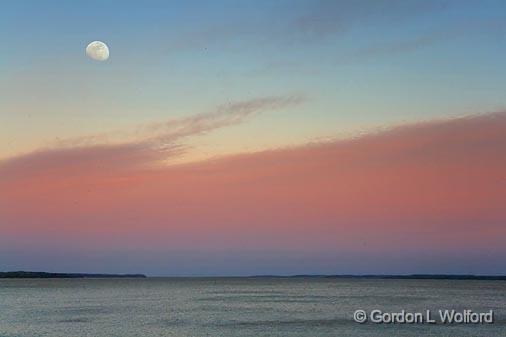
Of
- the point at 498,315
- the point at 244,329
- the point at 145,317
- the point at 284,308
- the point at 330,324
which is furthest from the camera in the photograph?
the point at 284,308

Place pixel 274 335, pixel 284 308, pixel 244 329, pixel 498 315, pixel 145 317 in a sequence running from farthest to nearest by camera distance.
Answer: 1. pixel 284 308
2. pixel 498 315
3. pixel 145 317
4. pixel 244 329
5. pixel 274 335

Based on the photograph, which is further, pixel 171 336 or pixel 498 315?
pixel 498 315

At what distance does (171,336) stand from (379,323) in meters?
21.1

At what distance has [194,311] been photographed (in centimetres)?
8125

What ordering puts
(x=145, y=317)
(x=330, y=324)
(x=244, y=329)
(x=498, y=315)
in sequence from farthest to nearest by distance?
1. (x=498, y=315)
2. (x=145, y=317)
3. (x=330, y=324)
4. (x=244, y=329)

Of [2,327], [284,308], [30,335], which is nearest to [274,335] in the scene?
[30,335]

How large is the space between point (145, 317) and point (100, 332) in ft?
50.8

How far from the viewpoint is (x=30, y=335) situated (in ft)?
181

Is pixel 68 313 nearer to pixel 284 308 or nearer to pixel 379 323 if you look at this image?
pixel 284 308

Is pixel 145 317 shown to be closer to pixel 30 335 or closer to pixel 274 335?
pixel 30 335

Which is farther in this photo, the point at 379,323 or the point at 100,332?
the point at 379,323

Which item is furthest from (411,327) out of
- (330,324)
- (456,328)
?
(330,324)

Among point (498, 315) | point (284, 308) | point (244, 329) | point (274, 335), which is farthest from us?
point (284, 308)

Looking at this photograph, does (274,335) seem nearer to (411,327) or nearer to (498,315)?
(411,327)
